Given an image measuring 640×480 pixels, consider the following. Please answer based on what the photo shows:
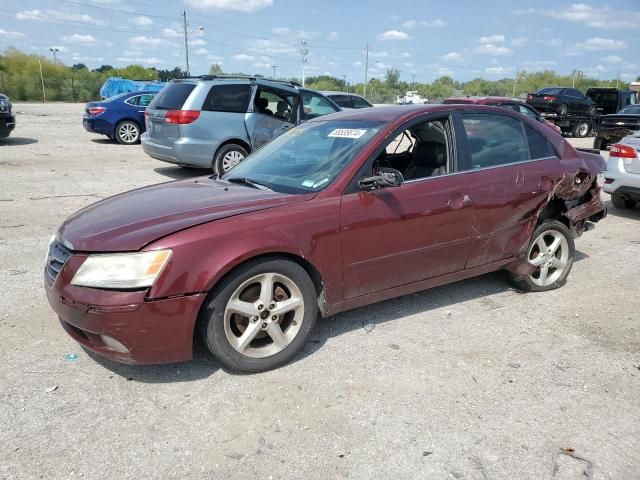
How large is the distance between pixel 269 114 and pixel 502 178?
21.5 feet

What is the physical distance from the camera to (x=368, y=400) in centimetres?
297

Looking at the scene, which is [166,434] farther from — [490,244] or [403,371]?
[490,244]

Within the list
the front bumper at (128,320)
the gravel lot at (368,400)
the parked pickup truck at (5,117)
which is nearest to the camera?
the gravel lot at (368,400)

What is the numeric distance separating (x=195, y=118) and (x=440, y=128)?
5975mm

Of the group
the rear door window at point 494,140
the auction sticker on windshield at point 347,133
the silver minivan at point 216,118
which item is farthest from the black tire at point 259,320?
the silver minivan at point 216,118

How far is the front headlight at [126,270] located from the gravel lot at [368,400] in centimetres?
68

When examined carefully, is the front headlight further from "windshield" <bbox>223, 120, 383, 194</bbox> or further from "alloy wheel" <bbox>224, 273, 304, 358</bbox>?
"windshield" <bbox>223, 120, 383, 194</bbox>

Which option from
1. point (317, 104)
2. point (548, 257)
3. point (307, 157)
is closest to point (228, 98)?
point (317, 104)

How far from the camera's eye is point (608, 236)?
6.81 metres

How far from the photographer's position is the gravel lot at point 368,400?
2477 millimetres

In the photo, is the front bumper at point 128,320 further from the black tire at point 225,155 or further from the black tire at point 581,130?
the black tire at point 581,130

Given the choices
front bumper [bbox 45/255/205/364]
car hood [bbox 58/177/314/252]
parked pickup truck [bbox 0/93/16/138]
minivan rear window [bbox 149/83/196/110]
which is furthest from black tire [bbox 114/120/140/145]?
front bumper [bbox 45/255/205/364]

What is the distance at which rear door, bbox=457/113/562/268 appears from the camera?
405cm

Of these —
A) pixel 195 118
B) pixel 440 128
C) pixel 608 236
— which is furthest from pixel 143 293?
pixel 195 118
